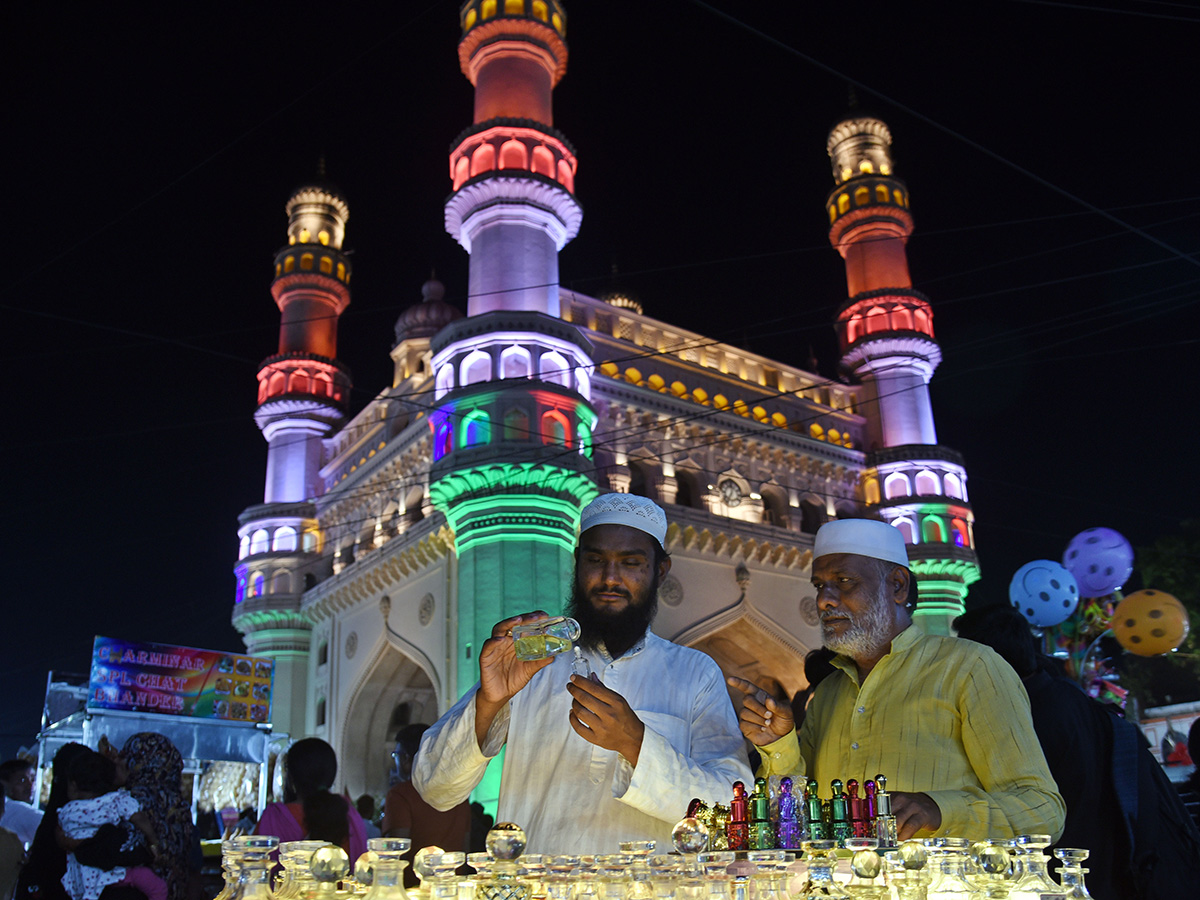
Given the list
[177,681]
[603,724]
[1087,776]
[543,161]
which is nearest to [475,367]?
[543,161]

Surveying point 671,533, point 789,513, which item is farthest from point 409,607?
point 789,513

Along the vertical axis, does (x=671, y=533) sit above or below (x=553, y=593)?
above

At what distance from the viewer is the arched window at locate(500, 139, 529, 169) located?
15695mm

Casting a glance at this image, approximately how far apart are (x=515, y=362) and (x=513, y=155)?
353 centimetres

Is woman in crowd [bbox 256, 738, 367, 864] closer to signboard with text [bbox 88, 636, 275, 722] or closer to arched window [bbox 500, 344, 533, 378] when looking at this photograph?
signboard with text [bbox 88, 636, 275, 722]

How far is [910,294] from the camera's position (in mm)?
20641

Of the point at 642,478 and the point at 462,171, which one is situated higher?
the point at 462,171

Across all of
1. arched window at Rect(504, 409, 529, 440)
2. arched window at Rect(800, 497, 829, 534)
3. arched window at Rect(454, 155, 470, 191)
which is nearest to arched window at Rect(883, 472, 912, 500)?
arched window at Rect(800, 497, 829, 534)

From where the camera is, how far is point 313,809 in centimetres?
376

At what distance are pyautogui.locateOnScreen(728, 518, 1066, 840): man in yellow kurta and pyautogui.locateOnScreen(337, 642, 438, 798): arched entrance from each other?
1624 centimetres

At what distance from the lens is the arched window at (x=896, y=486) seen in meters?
19.5

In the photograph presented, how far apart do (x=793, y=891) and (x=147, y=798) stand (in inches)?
110

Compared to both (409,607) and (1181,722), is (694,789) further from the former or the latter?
(1181,722)

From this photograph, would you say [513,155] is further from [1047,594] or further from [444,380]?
[1047,594]
